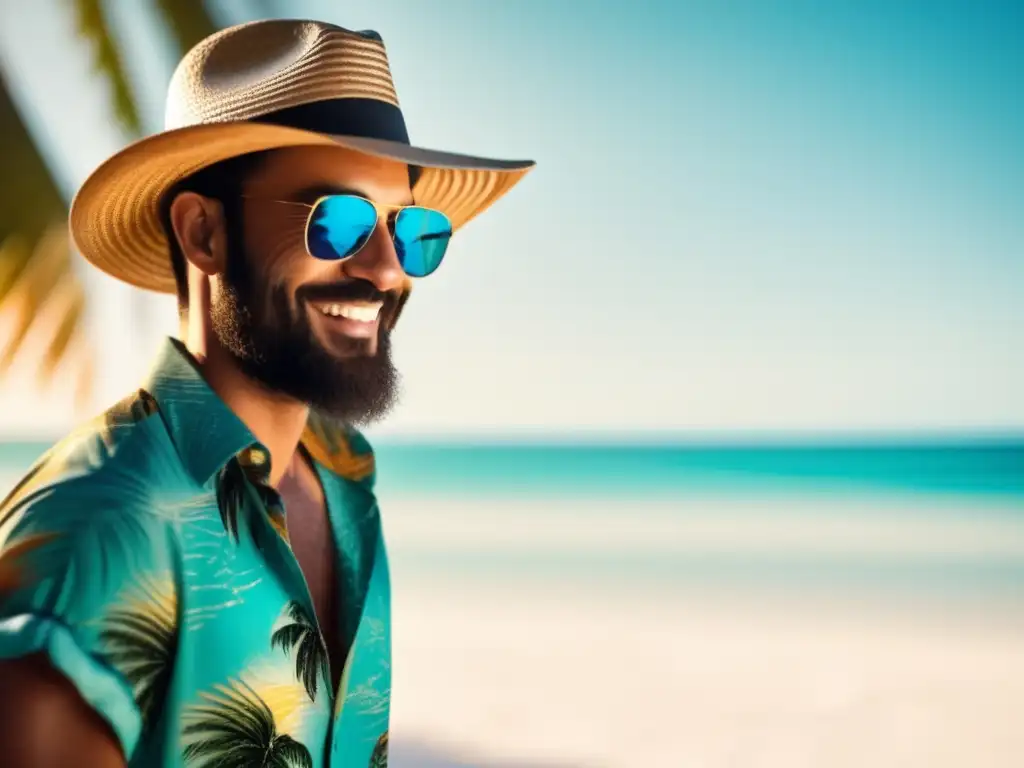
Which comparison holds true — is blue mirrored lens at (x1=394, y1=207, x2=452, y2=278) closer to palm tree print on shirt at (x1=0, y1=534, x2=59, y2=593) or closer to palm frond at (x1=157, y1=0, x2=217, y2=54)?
palm tree print on shirt at (x1=0, y1=534, x2=59, y2=593)

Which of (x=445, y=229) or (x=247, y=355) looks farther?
(x=445, y=229)

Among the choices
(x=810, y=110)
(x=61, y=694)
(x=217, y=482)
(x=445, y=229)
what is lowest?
(x=61, y=694)

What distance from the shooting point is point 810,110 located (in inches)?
839

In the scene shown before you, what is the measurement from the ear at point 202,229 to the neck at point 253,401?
0.10 m

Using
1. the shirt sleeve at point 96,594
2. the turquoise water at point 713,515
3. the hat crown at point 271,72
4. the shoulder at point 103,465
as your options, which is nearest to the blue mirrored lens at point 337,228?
the hat crown at point 271,72

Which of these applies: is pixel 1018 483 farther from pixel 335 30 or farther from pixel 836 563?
pixel 335 30

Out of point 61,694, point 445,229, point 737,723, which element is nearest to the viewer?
point 61,694

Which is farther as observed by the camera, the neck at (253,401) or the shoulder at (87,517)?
the neck at (253,401)

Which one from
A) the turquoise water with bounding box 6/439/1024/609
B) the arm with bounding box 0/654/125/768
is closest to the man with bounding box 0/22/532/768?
the arm with bounding box 0/654/125/768

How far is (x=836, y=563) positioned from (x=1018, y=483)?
11.4m

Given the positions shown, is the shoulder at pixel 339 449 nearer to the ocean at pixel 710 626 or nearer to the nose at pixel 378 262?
the nose at pixel 378 262

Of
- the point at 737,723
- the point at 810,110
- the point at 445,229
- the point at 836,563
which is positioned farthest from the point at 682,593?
the point at 810,110

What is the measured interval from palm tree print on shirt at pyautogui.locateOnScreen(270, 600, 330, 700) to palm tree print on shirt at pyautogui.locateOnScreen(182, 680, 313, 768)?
0.07ft

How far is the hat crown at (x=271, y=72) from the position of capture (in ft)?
4.62
